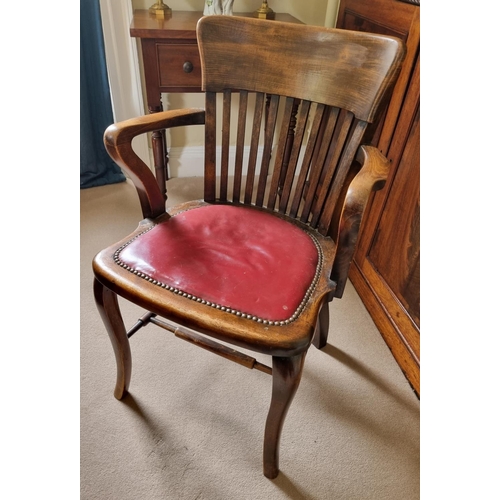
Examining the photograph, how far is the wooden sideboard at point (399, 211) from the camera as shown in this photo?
1182 mm

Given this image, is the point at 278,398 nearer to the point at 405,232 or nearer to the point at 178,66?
the point at 405,232

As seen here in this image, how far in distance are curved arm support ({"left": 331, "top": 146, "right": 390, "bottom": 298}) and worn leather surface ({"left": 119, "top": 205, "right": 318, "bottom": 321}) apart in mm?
80

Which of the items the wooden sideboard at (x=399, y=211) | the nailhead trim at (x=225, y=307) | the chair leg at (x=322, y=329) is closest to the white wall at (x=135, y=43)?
the wooden sideboard at (x=399, y=211)

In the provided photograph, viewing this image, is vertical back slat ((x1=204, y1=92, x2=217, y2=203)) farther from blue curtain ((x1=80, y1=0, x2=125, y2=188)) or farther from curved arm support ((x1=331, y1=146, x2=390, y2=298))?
blue curtain ((x1=80, y1=0, x2=125, y2=188))

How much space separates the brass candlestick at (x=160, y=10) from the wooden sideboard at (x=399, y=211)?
0.77 m

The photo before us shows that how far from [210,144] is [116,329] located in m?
0.59

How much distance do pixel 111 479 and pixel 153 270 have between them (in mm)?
605

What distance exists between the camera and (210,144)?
3.73ft

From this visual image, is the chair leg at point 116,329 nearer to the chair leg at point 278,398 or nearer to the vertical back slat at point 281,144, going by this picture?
the chair leg at point 278,398

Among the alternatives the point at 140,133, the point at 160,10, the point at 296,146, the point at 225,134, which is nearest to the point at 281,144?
the point at 296,146
